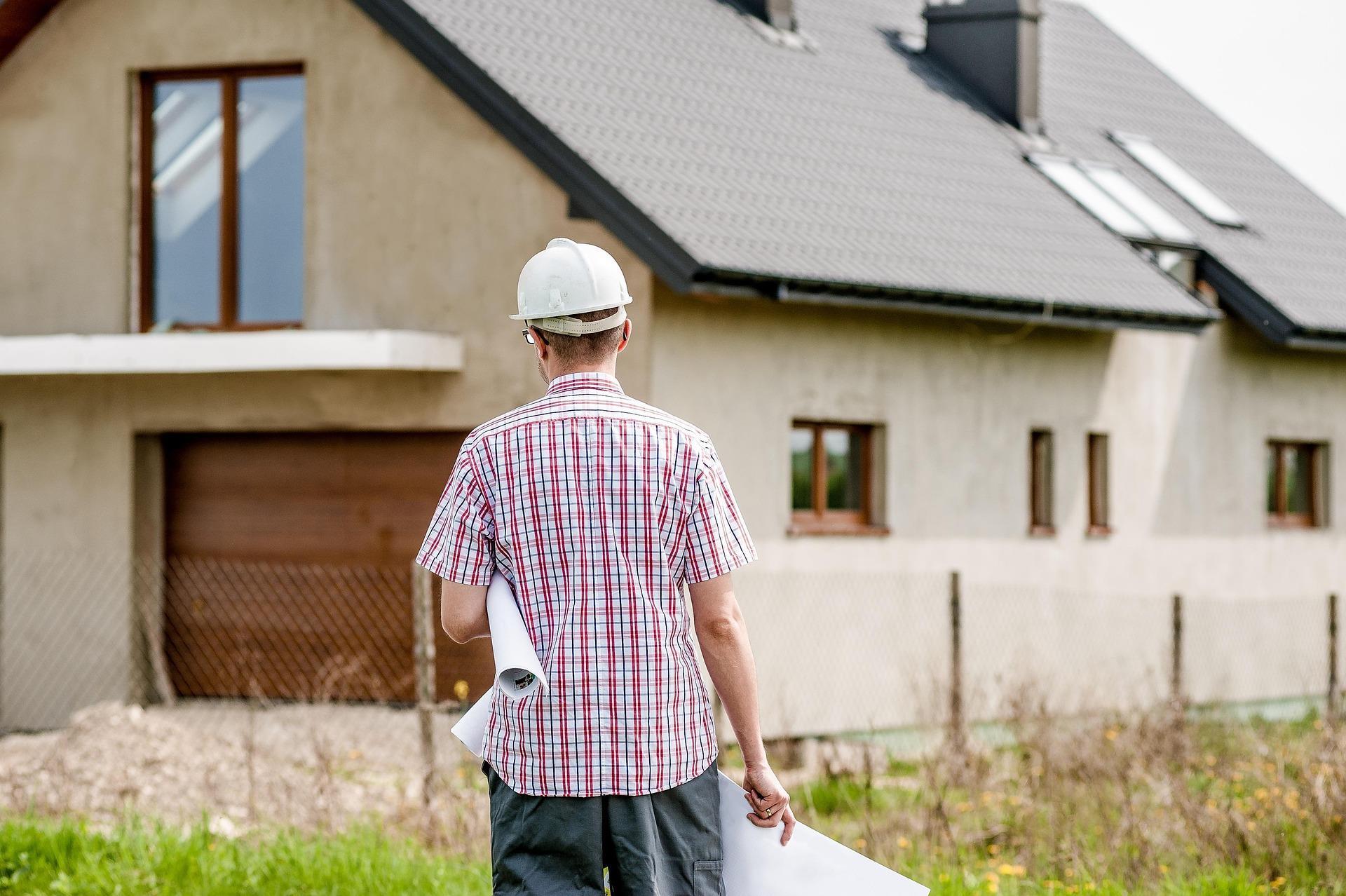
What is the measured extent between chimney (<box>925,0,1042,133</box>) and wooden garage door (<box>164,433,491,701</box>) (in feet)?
23.4

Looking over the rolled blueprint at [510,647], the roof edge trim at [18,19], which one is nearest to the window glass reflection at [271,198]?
the roof edge trim at [18,19]

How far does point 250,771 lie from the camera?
7656 millimetres

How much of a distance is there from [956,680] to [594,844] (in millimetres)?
6719

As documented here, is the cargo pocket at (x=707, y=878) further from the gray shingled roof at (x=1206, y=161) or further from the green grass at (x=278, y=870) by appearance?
the gray shingled roof at (x=1206, y=161)

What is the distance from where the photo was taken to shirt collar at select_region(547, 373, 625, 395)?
11.8 ft

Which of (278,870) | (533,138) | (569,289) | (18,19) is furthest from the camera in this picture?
(18,19)

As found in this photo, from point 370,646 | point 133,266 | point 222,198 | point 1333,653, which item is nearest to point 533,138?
point 222,198

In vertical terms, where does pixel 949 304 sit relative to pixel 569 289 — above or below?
above

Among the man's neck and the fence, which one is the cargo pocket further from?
the fence

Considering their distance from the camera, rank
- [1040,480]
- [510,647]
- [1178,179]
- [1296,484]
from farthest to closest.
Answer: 1. [1178,179]
2. [1296,484]
3. [1040,480]
4. [510,647]

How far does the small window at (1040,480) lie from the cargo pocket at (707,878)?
10.6m

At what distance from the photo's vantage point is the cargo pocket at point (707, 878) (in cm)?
360

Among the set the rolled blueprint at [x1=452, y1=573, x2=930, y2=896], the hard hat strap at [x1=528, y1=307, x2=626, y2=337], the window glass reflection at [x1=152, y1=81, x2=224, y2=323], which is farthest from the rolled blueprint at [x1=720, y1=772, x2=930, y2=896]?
the window glass reflection at [x1=152, y1=81, x2=224, y2=323]

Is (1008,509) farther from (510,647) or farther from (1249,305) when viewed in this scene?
(510,647)
